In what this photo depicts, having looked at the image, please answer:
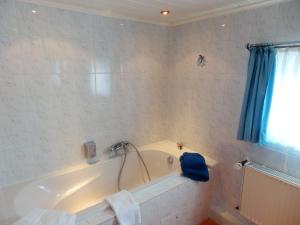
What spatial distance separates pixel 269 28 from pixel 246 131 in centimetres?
91

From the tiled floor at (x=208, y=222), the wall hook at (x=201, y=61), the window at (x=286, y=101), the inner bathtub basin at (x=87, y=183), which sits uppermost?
the wall hook at (x=201, y=61)

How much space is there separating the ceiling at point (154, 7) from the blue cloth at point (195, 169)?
1.49m

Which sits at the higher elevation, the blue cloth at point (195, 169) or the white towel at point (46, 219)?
the blue cloth at point (195, 169)

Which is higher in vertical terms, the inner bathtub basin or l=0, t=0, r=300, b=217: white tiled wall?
l=0, t=0, r=300, b=217: white tiled wall

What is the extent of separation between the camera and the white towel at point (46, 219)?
137 centimetres

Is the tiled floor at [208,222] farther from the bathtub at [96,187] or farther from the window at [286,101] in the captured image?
the window at [286,101]

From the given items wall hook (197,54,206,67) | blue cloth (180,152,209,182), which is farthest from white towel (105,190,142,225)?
wall hook (197,54,206,67)

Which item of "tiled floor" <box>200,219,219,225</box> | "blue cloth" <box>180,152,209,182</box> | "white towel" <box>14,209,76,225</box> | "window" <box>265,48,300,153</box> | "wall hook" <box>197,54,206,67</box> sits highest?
"wall hook" <box>197,54,206,67</box>

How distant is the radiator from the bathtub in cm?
44

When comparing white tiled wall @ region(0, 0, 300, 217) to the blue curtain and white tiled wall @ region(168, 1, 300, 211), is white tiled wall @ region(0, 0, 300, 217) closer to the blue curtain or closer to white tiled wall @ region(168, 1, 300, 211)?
white tiled wall @ region(168, 1, 300, 211)

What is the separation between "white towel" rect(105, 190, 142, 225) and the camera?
1.57 metres

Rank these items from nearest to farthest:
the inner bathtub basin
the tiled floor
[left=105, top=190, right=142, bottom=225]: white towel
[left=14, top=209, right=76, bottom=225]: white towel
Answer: [left=14, top=209, right=76, bottom=225]: white towel < [left=105, top=190, right=142, bottom=225]: white towel < the inner bathtub basin < the tiled floor

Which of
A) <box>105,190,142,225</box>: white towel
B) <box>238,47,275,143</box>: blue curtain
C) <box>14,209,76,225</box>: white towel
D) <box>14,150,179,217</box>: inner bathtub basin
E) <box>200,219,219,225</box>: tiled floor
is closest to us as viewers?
<box>14,209,76,225</box>: white towel

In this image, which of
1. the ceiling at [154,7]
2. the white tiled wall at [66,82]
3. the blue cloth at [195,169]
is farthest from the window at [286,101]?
the white tiled wall at [66,82]
